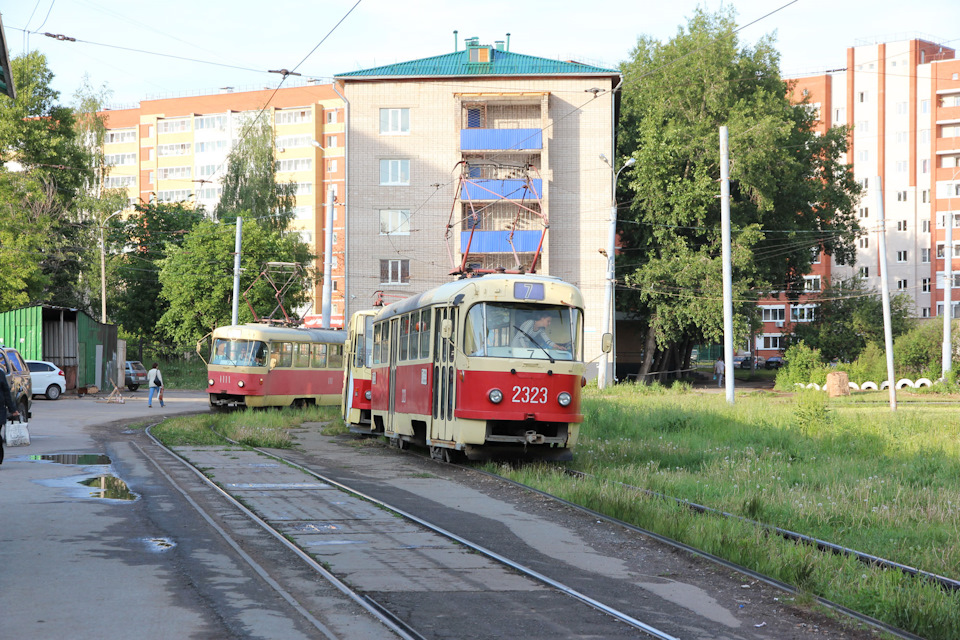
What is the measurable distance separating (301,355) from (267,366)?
1.66 meters

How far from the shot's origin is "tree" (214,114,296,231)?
66.0 m

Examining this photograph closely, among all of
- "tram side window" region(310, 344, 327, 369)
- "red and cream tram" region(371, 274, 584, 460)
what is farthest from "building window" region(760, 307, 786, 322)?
"red and cream tram" region(371, 274, 584, 460)

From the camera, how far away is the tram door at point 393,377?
64.5 feet

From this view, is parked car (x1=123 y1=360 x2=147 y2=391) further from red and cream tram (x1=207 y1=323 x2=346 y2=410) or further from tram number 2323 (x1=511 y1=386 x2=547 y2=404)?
tram number 2323 (x1=511 y1=386 x2=547 y2=404)

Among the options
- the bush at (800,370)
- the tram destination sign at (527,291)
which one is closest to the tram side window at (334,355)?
the tram destination sign at (527,291)

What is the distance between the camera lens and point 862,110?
301 feet

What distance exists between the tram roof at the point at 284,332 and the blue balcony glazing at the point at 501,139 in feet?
64.0

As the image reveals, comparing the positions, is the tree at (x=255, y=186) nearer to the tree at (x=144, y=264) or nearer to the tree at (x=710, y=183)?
the tree at (x=144, y=264)

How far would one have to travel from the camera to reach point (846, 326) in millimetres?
57781

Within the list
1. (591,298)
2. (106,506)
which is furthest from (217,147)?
(106,506)

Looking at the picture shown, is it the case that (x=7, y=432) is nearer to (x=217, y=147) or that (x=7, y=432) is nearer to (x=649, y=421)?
(x=649, y=421)

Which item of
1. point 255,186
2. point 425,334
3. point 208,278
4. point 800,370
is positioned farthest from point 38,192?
point 425,334

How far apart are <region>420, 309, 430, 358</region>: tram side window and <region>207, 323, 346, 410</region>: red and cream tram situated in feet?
46.4

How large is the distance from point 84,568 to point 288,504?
3.90 meters
